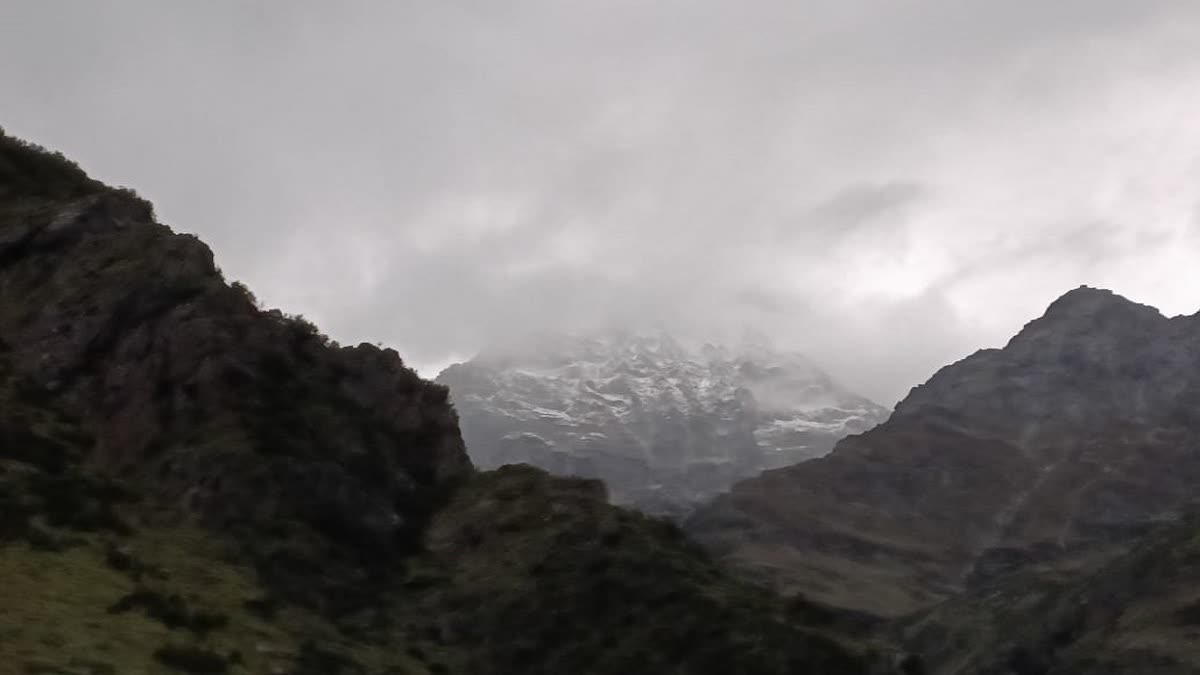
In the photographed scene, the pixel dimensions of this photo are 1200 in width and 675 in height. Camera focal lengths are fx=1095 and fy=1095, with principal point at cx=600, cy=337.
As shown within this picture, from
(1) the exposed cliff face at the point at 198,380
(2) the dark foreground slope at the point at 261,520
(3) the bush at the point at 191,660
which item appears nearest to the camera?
(3) the bush at the point at 191,660

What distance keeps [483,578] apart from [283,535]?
6696 millimetres

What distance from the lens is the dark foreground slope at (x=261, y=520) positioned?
27.6 meters

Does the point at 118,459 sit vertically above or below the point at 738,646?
above

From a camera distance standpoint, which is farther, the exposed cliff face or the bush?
the exposed cliff face

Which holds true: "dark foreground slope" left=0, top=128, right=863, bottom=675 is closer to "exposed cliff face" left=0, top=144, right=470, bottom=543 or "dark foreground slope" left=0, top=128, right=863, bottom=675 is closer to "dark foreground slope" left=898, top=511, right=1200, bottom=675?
"exposed cliff face" left=0, top=144, right=470, bottom=543

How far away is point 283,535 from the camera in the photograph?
34938mm

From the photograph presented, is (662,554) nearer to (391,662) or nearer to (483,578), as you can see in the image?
(483,578)

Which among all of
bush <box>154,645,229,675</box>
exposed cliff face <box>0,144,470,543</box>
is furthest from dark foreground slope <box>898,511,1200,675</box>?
bush <box>154,645,229,675</box>

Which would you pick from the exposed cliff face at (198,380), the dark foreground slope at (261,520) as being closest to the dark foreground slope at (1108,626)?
the dark foreground slope at (261,520)

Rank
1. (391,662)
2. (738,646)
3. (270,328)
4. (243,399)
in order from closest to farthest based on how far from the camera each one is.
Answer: (391,662) → (738,646) → (243,399) → (270,328)

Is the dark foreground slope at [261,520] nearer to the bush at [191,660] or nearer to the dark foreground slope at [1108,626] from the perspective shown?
the bush at [191,660]

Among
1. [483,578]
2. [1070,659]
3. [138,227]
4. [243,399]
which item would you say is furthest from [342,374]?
[1070,659]

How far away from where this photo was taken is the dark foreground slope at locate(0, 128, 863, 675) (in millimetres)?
27625

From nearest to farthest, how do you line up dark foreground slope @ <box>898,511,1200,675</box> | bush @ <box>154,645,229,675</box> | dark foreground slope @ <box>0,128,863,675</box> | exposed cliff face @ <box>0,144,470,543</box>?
bush @ <box>154,645,229,675</box> → dark foreground slope @ <box>0,128,863,675</box> → exposed cliff face @ <box>0,144,470,543</box> → dark foreground slope @ <box>898,511,1200,675</box>
